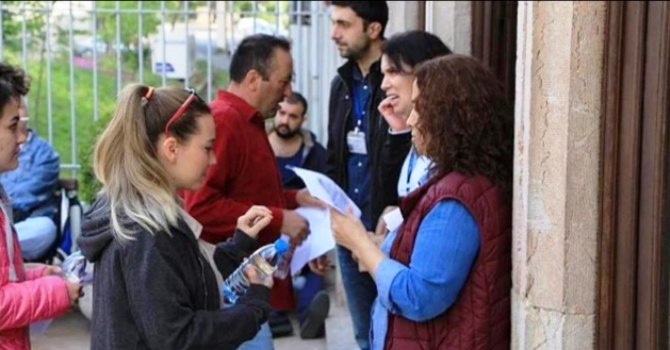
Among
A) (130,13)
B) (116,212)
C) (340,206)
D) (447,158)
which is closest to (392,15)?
(130,13)

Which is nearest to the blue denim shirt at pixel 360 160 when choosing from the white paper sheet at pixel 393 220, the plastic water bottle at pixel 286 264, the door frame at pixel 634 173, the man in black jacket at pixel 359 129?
the man in black jacket at pixel 359 129

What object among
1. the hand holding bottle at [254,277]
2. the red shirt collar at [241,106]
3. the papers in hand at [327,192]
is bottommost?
the hand holding bottle at [254,277]

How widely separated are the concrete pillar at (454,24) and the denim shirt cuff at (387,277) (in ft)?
7.99

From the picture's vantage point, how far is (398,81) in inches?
166

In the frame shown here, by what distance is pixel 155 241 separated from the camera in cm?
288

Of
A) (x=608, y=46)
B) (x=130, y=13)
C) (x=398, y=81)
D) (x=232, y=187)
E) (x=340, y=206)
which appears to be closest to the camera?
(x=608, y=46)

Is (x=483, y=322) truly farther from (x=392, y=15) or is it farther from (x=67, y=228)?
(x=67, y=228)

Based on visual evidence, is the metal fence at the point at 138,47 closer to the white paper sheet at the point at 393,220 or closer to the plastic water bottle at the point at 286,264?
the plastic water bottle at the point at 286,264

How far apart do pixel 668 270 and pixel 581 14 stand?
675 mm

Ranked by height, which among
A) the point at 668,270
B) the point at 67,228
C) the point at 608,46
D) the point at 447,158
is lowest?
the point at 67,228

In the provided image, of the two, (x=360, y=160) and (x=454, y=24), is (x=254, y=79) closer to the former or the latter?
(x=360, y=160)

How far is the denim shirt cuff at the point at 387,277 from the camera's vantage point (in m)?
3.21

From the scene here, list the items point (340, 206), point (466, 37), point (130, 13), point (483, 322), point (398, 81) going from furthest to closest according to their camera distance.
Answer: point (130, 13) < point (466, 37) < point (398, 81) < point (340, 206) < point (483, 322)

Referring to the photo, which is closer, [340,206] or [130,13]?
[340,206]
